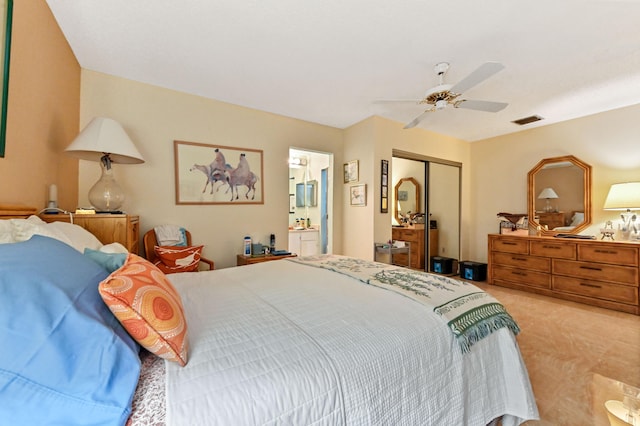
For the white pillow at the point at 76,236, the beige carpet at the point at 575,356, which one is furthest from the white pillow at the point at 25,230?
the beige carpet at the point at 575,356

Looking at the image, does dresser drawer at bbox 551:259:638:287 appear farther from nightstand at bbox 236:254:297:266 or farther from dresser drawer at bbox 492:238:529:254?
nightstand at bbox 236:254:297:266

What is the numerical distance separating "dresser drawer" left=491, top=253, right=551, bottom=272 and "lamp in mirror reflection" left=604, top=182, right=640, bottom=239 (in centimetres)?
91

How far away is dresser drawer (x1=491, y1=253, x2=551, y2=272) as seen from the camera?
369 cm

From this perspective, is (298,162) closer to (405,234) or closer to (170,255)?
(405,234)

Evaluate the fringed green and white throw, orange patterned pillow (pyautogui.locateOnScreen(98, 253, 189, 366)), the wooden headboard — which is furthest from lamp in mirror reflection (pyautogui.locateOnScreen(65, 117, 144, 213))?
the fringed green and white throw

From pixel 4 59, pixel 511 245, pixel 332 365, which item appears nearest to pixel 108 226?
pixel 4 59

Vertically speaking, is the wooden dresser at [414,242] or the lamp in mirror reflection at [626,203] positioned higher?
the lamp in mirror reflection at [626,203]

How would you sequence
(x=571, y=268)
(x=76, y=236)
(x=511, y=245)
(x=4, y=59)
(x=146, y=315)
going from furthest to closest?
(x=511, y=245) < (x=571, y=268) < (x=76, y=236) < (x=4, y=59) < (x=146, y=315)

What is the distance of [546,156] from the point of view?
4102 millimetres

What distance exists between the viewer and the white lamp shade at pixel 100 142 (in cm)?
195

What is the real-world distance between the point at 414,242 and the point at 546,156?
2366mm

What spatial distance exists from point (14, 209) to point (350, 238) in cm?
345

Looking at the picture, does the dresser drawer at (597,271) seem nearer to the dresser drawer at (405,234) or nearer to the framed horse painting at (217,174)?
the dresser drawer at (405,234)

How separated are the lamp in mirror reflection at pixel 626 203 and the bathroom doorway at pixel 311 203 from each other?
3576 millimetres
